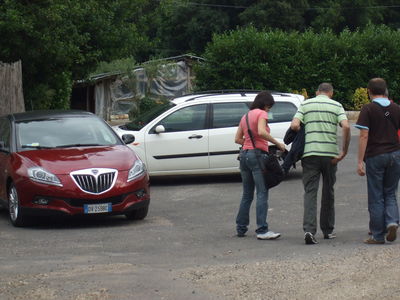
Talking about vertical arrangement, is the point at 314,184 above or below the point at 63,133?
below

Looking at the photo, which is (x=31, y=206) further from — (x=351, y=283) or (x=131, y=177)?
(x=351, y=283)

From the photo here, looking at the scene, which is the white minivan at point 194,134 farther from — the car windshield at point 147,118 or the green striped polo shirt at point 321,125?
the green striped polo shirt at point 321,125

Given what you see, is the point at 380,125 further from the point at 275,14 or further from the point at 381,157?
the point at 275,14

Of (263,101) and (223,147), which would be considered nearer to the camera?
(263,101)

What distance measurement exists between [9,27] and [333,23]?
145 feet

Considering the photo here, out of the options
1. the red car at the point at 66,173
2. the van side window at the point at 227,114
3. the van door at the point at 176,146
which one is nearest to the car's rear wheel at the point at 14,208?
the red car at the point at 66,173

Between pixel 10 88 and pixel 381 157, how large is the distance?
473 inches

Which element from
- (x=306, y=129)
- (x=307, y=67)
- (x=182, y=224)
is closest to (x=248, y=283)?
(x=306, y=129)

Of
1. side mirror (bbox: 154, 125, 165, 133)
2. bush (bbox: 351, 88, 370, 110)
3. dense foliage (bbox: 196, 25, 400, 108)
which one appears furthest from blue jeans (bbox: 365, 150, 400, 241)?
bush (bbox: 351, 88, 370, 110)

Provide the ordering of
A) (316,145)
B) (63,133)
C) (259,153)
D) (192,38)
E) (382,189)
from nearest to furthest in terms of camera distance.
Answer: (382,189)
(316,145)
(259,153)
(63,133)
(192,38)

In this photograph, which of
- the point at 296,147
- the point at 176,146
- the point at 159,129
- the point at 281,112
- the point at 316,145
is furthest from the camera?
the point at 281,112

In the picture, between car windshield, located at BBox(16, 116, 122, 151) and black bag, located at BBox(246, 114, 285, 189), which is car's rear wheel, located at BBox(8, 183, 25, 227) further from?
black bag, located at BBox(246, 114, 285, 189)

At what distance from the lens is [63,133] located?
1301 cm

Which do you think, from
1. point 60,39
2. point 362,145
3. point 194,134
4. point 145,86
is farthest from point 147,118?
point 145,86
